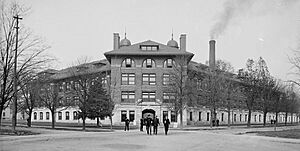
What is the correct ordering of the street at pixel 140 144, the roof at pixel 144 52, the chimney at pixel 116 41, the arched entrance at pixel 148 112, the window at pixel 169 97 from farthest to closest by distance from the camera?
the chimney at pixel 116 41, the arched entrance at pixel 148 112, the roof at pixel 144 52, the window at pixel 169 97, the street at pixel 140 144

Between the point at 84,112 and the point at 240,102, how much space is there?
25378mm

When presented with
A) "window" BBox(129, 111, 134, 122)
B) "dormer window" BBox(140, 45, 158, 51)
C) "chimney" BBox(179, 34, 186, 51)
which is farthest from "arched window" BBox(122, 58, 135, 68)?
"chimney" BBox(179, 34, 186, 51)

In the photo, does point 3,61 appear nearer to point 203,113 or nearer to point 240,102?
point 240,102

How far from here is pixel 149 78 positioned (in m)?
62.4

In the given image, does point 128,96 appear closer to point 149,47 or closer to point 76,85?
point 149,47

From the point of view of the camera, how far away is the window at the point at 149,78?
62406mm

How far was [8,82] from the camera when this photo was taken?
26.6 m

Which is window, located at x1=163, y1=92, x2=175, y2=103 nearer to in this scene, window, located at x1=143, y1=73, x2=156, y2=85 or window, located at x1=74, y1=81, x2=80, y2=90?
window, located at x1=143, y1=73, x2=156, y2=85

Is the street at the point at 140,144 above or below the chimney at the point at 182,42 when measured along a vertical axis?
below

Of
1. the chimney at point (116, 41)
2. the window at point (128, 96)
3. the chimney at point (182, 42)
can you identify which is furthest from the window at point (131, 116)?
the chimney at point (182, 42)

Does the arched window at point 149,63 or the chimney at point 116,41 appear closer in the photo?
the arched window at point 149,63

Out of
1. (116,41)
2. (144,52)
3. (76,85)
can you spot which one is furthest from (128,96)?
(76,85)

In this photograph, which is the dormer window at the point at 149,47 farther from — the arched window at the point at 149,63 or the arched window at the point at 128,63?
the arched window at the point at 128,63

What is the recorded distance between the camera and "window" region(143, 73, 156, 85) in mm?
62406
